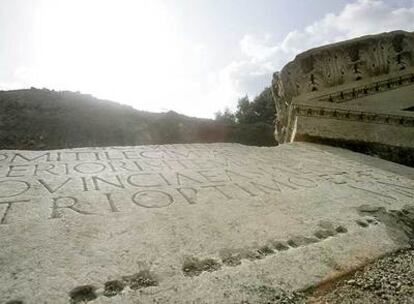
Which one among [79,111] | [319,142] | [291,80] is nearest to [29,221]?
[319,142]

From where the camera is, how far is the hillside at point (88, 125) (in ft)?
54.7

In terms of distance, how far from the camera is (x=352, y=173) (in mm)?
3258

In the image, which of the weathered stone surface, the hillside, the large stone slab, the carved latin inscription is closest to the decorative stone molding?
the weathered stone surface

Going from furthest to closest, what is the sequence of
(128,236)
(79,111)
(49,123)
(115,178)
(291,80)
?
(79,111), (49,123), (291,80), (115,178), (128,236)

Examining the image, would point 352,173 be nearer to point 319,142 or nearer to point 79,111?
point 319,142

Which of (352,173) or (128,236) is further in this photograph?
(352,173)

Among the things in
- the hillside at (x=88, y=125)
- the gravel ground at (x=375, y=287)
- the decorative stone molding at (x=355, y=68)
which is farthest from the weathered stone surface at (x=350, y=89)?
the hillside at (x=88, y=125)

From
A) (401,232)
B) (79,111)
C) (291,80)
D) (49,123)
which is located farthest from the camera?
(79,111)

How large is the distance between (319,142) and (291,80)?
117cm

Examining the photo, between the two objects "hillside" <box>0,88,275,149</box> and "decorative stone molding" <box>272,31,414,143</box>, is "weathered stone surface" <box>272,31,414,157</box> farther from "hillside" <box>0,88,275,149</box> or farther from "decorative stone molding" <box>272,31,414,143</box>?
"hillside" <box>0,88,275,149</box>

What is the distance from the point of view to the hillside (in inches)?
657

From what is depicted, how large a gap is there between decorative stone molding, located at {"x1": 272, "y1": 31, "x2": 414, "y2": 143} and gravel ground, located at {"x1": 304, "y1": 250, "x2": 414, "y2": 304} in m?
3.41

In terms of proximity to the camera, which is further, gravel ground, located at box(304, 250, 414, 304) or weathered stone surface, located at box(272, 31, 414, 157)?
weathered stone surface, located at box(272, 31, 414, 157)

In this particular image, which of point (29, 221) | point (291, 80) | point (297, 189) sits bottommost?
point (297, 189)
